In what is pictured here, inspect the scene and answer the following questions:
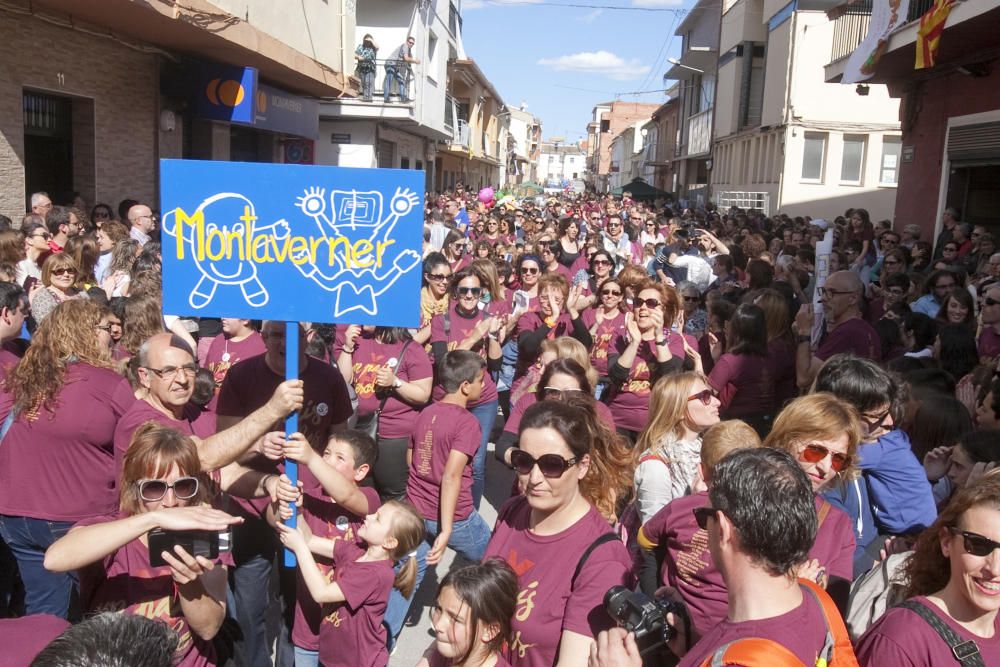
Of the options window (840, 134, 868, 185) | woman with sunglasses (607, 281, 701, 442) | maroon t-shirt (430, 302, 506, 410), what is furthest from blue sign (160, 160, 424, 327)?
window (840, 134, 868, 185)

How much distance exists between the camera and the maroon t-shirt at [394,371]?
5.02 metres

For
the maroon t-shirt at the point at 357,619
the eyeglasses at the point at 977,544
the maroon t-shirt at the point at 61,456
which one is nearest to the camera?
the eyeglasses at the point at 977,544

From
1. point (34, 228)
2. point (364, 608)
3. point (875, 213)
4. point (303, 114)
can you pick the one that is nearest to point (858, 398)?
point (364, 608)

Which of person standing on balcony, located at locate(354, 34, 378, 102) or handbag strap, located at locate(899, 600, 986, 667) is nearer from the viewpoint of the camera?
handbag strap, located at locate(899, 600, 986, 667)

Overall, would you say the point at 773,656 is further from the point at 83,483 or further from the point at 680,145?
the point at 680,145

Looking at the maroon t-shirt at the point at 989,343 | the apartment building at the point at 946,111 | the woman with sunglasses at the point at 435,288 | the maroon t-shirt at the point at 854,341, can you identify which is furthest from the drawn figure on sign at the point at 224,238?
the apartment building at the point at 946,111

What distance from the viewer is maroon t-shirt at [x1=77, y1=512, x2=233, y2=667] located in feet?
8.82

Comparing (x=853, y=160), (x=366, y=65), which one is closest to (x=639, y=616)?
(x=366, y=65)

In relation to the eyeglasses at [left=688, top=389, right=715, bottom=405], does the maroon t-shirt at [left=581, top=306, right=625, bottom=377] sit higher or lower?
lower

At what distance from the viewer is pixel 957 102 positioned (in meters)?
11.7

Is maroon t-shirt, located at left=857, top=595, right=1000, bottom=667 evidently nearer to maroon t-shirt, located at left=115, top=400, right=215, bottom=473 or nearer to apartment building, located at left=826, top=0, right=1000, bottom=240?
maroon t-shirt, located at left=115, top=400, right=215, bottom=473

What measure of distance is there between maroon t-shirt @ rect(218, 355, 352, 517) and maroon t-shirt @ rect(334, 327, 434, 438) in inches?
42.6

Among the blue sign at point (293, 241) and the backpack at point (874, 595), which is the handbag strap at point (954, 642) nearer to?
the backpack at point (874, 595)

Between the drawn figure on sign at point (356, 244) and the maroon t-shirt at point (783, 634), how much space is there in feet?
5.61
